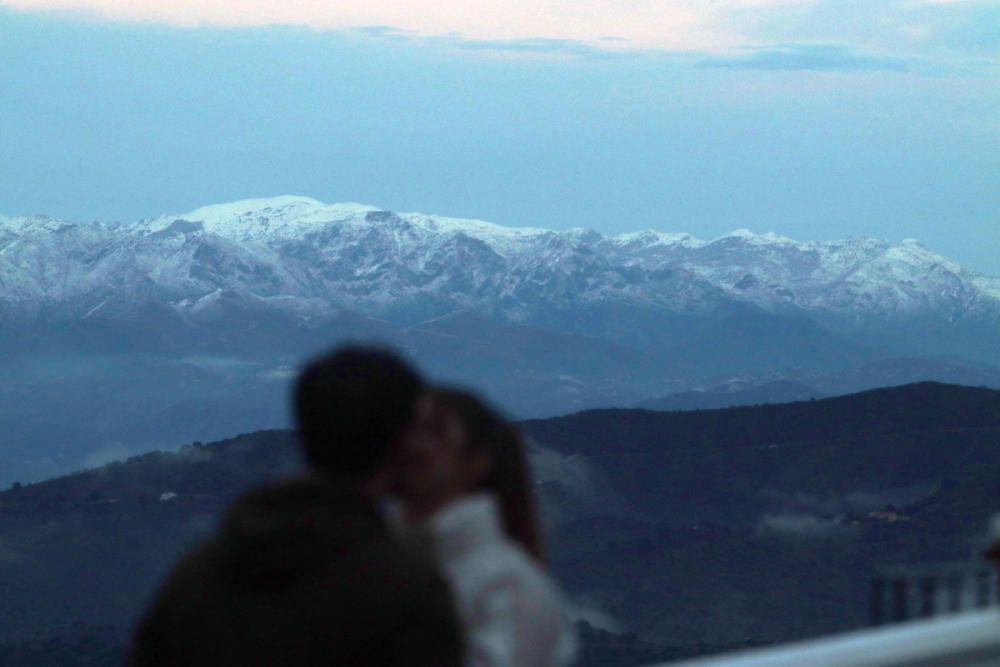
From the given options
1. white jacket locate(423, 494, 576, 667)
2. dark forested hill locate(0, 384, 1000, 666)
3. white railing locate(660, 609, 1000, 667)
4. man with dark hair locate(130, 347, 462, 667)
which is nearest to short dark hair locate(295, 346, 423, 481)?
man with dark hair locate(130, 347, 462, 667)

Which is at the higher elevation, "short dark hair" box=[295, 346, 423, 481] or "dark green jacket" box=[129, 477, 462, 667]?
"short dark hair" box=[295, 346, 423, 481]

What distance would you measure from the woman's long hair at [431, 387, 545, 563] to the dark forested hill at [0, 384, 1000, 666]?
3681cm

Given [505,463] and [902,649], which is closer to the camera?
[505,463]

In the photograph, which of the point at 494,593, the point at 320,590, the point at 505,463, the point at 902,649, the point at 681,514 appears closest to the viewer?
the point at 320,590

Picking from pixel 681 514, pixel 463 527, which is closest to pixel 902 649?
pixel 463 527

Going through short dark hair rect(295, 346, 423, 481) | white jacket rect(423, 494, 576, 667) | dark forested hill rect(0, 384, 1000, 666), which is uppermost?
short dark hair rect(295, 346, 423, 481)

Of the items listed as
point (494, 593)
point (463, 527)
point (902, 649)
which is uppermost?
point (463, 527)

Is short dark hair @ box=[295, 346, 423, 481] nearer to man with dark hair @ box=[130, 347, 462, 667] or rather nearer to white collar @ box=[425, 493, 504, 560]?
man with dark hair @ box=[130, 347, 462, 667]

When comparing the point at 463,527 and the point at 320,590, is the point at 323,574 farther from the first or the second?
the point at 463,527

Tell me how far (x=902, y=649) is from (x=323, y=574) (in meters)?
1.81

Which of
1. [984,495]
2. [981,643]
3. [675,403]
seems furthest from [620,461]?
[675,403]

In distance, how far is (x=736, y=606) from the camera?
1836 inches

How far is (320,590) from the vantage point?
246cm

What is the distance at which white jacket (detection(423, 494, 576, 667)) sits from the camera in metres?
2.66
